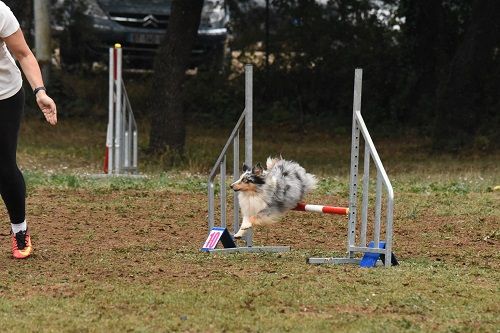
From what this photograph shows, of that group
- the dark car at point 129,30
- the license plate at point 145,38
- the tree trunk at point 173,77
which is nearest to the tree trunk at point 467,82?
the tree trunk at point 173,77

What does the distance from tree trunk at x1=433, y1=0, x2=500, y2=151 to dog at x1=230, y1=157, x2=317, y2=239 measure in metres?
9.88

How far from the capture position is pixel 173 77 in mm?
15773

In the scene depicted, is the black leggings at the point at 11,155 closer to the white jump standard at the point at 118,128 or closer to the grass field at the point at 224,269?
the grass field at the point at 224,269

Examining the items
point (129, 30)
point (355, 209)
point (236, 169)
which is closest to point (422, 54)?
point (129, 30)

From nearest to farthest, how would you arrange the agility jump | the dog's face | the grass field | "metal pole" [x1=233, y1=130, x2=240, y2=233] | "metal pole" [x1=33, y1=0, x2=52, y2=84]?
the grass field < the agility jump < the dog's face < "metal pole" [x1=233, y1=130, x2=240, y2=233] < "metal pole" [x1=33, y1=0, x2=52, y2=84]

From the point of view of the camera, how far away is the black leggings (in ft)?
22.5

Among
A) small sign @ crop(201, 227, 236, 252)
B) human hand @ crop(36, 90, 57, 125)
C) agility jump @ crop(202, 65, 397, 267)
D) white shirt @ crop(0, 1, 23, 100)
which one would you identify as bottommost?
small sign @ crop(201, 227, 236, 252)

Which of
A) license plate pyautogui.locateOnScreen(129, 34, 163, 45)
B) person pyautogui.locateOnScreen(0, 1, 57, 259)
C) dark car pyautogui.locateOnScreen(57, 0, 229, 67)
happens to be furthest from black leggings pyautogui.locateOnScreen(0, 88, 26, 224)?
license plate pyautogui.locateOnScreen(129, 34, 163, 45)

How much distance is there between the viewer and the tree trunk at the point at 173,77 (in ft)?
51.1

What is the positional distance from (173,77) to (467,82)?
4.36 m

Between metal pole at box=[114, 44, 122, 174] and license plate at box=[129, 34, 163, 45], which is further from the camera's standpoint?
license plate at box=[129, 34, 163, 45]

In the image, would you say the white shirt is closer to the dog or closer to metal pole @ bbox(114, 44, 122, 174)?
the dog

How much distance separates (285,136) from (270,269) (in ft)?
40.8

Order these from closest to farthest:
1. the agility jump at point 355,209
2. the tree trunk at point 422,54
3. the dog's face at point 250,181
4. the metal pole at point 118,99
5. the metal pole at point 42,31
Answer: the agility jump at point 355,209 → the dog's face at point 250,181 → the metal pole at point 118,99 → the metal pole at point 42,31 → the tree trunk at point 422,54
